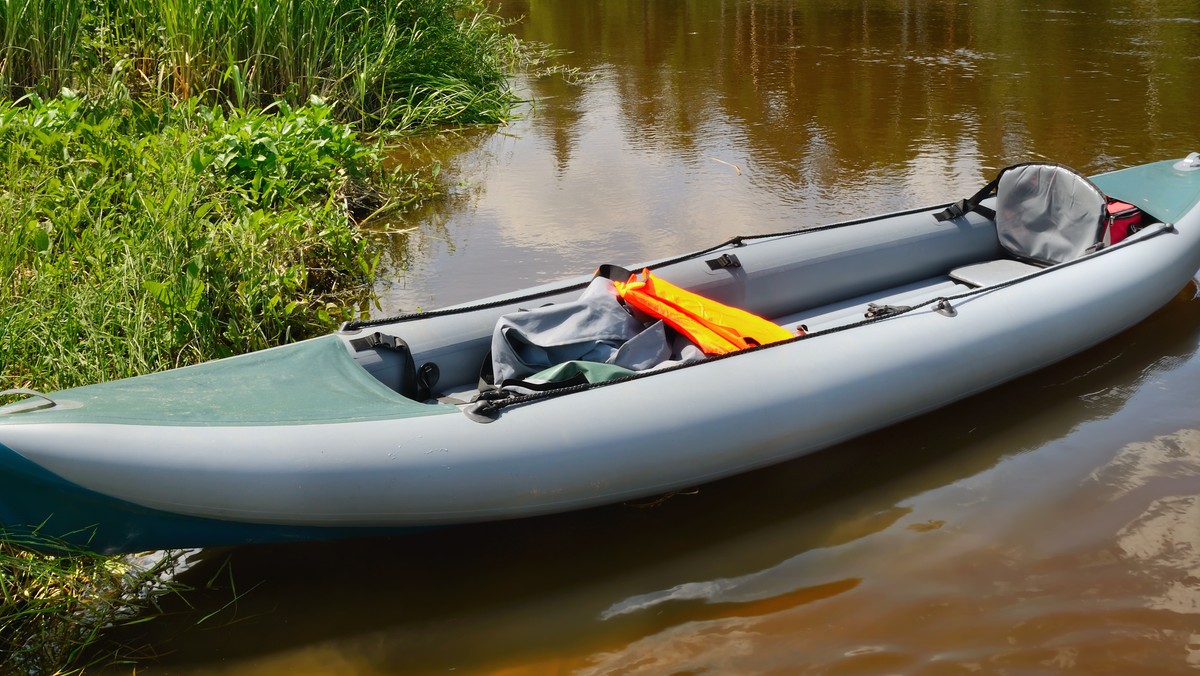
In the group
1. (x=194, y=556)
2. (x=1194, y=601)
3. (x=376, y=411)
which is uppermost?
(x=376, y=411)

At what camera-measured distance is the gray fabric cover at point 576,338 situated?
315cm

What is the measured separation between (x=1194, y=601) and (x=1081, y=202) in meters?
1.96

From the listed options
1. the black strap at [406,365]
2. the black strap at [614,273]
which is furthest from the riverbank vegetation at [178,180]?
the black strap at [614,273]

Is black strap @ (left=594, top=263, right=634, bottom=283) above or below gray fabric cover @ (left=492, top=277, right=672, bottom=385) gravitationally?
above

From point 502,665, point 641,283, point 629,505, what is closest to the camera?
point 502,665

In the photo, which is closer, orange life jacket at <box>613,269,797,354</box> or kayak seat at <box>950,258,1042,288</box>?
orange life jacket at <box>613,269,797,354</box>

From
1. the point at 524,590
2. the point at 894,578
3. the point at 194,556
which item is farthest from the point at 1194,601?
the point at 194,556

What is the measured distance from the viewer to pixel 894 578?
2.78 metres

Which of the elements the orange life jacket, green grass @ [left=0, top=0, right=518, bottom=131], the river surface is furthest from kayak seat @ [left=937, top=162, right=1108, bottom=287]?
green grass @ [left=0, top=0, right=518, bottom=131]

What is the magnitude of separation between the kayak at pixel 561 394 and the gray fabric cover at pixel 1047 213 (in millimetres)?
13

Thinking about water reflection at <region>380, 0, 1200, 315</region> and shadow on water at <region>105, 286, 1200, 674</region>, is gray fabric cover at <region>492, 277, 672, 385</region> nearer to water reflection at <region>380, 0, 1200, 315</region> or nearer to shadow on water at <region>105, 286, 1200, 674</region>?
shadow on water at <region>105, 286, 1200, 674</region>

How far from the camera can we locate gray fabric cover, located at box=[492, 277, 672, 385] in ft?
10.3

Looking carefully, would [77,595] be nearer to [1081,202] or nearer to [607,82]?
[1081,202]

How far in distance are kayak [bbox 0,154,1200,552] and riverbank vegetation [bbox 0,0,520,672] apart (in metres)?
0.33
